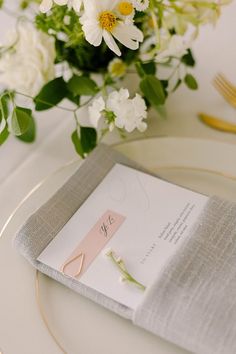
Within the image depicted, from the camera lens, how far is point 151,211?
0.63 metres

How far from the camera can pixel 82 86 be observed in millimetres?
715

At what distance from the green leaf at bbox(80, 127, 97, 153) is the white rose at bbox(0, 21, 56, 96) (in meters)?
0.09

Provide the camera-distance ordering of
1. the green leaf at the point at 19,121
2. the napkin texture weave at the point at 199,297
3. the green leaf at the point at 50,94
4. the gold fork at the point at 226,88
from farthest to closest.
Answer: the gold fork at the point at 226,88, the green leaf at the point at 50,94, the green leaf at the point at 19,121, the napkin texture weave at the point at 199,297

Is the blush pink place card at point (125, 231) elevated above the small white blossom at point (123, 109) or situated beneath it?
situated beneath

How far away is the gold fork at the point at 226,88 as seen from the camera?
0.82 m

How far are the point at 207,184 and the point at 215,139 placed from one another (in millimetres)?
116

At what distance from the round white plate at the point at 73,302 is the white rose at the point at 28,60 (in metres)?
0.13

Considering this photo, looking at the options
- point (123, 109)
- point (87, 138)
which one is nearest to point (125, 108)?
point (123, 109)

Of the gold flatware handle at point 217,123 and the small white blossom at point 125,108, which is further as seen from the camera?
the gold flatware handle at point 217,123

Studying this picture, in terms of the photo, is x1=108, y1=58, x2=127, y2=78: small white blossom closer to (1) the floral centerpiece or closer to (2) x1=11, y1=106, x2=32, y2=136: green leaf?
(1) the floral centerpiece

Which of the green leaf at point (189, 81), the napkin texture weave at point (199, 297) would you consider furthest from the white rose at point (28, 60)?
the napkin texture weave at point (199, 297)

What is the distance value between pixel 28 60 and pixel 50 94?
0.19 feet

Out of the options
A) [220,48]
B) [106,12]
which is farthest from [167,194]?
[220,48]

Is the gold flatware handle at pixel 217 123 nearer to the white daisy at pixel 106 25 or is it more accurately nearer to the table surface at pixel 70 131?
the table surface at pixel 70 131
